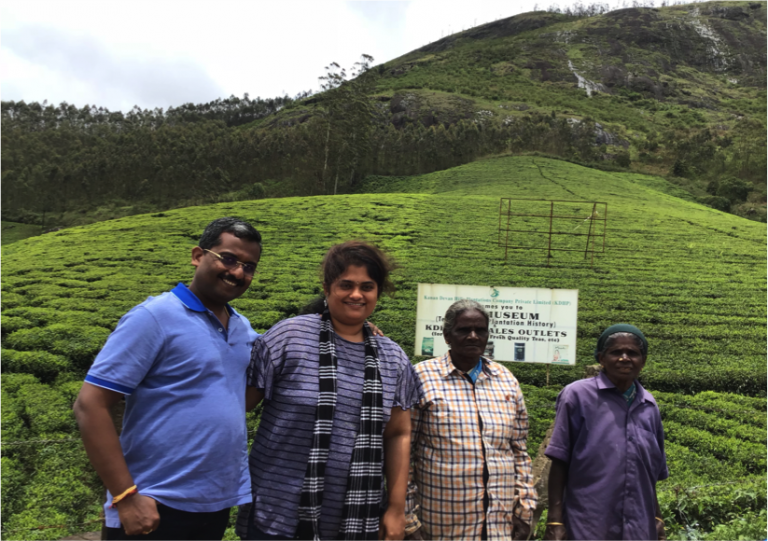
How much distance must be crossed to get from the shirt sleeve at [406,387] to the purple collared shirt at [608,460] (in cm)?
86

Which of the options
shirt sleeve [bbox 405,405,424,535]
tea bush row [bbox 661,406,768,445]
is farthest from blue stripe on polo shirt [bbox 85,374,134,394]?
tea bush row [bbox 661,406,768,445]

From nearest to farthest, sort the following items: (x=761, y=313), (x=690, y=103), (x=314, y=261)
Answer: (x=761, y=313) < (x=314, y=261) < (x=690, y=103)

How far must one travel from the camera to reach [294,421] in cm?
171

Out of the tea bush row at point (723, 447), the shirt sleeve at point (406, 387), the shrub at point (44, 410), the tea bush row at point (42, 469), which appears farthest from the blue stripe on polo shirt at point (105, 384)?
the tea bush row at point (723, 447)

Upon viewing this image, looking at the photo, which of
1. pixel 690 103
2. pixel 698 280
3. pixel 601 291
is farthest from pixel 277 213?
pixel 690 103

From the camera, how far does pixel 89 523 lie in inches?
142

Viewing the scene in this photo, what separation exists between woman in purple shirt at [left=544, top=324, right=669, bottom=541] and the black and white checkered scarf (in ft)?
3.39

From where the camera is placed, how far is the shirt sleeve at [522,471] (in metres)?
2.19

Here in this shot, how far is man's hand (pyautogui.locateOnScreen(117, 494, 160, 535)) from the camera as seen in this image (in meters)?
1.54

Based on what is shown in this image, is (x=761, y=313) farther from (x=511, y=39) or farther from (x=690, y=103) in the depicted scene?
(x=511, y=39)

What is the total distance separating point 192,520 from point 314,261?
11.3 m

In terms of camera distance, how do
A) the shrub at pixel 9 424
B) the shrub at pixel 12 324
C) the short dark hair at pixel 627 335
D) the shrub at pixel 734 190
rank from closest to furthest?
the short dark hair at pixel 627 335, the shrub at pixel 9 424, the shrub at pixel 12 324, the shrub at pixel 734 190

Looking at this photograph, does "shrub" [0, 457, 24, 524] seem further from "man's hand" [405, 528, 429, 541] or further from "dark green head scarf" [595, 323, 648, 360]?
"dark green head scarf" [595, 323, 648, 360]

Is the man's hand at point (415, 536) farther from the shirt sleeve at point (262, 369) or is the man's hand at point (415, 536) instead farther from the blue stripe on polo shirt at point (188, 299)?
the blue stripe on polo shirt at point (188, 299)
